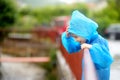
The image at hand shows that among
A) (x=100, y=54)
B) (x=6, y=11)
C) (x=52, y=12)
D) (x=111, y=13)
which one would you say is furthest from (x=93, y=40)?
(x=52, y=12)

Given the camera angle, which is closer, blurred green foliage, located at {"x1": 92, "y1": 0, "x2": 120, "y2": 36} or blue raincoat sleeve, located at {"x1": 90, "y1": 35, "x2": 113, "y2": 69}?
blue raincoat sleeve, located at {"x1": 90, "y1": 35, "x2": 113, "y2": 69}

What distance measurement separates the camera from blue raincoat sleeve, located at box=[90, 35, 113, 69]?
215 inches

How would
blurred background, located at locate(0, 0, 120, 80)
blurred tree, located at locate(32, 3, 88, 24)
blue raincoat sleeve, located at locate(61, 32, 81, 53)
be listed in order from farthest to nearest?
1. blurred tree, located at locate(32, 3, 88, 24)
2. blurred background, located at locate(0, 0, 120, 80)
3. blue raincoat sleeve, located at locate(61, 32, 81, 53)

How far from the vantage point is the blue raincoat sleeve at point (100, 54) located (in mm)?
5451

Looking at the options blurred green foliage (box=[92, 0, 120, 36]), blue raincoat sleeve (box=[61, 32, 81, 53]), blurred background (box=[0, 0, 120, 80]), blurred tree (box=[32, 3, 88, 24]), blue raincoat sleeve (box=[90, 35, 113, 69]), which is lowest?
blue raincoat sleeve (box=[90, 35, 113, 69])

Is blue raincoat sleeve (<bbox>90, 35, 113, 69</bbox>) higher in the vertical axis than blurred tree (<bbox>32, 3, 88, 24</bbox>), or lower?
lower

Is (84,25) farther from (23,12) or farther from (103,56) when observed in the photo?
(23,12)

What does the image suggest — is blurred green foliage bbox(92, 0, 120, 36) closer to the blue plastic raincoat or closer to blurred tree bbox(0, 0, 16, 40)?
blurred tree bbox(0, 0, 16, 40)

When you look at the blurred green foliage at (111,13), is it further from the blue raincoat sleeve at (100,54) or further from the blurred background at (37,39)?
the blue raincoat sleeve at (100,54)

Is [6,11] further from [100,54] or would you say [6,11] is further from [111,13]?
[100,54]

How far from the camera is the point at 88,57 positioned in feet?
16.0

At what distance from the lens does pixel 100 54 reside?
5500 millimetres

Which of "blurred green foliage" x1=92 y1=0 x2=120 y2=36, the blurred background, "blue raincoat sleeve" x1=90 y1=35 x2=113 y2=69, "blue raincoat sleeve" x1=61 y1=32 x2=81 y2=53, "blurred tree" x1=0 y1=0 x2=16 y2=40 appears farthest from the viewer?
"blurred green foliage" x1=92 y1=0 x2=120 y2=36

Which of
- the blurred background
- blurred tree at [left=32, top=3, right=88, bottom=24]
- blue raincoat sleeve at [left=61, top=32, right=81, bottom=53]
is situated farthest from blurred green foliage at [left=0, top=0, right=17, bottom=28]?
blue raincoat sleeve at [left=61, top=32, right=81, bottom=53]
